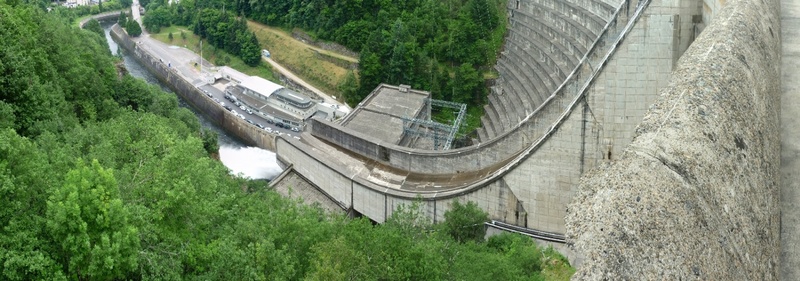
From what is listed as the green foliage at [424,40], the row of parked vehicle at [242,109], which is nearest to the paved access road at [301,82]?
the green foliage at [424,40]

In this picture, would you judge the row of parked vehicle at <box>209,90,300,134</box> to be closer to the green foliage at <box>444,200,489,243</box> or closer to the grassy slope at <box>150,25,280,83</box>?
the grassy slope at <box>150,25,280,83</box>

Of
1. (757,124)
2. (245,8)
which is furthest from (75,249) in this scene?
(245,8)

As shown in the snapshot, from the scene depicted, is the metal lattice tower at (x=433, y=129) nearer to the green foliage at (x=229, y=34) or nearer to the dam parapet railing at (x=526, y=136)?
the dam parapet railing at (x=526, y=136)

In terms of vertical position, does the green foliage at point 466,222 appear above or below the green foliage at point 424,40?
below

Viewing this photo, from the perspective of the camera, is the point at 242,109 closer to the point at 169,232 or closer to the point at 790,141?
the point at 169,232

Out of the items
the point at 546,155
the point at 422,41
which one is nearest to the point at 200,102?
the point at 422,41

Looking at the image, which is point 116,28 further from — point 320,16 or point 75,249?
point 75,249

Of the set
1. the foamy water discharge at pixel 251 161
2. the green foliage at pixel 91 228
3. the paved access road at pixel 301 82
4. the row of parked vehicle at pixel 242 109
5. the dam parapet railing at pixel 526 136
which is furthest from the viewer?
the paved access road at pixel 301 82
